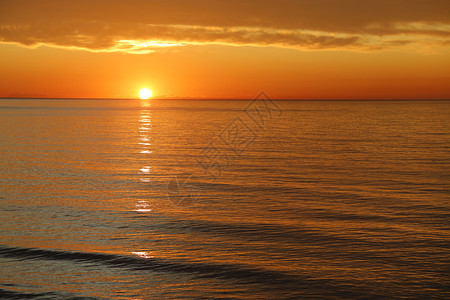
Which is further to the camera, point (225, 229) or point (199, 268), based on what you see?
point (225, 229)

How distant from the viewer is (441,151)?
42031 mm

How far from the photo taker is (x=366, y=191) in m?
25.3

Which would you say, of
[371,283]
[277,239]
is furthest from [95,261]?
[371,283]

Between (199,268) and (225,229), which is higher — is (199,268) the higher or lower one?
the lower one

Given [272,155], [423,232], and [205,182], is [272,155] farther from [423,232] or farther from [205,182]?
[423,232]

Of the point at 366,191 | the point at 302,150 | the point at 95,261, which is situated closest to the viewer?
the point at 95,261

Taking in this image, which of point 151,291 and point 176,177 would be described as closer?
point 151,291

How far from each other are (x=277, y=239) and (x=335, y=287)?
439 centimetres

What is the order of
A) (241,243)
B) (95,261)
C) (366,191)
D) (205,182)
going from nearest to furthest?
(95,261)
(241,243)
(366,191)
(205,182)

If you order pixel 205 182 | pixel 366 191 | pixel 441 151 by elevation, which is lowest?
pixel 366 191


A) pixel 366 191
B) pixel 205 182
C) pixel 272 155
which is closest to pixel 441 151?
pixel 272 155

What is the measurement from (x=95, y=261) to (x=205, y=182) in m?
14.7

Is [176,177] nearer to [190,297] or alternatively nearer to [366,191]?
[366,191]

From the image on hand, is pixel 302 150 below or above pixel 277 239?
above
